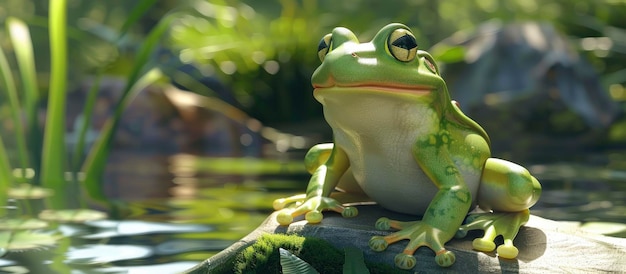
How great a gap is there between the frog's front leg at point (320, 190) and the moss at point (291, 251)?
8 cm

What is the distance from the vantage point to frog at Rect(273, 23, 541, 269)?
1.69 meters

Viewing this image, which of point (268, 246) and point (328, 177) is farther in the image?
point (328, 177)

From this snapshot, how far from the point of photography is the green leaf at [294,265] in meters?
1.58

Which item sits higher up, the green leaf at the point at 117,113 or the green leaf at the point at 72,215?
the green leaf at the point at 117,113

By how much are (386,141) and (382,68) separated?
0.20m

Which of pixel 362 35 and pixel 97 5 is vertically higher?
pixel 97 5

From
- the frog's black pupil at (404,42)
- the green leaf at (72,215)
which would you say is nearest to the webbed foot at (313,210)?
the frog's black pupil at (404,42)

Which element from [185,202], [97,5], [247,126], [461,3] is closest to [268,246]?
[185,202]

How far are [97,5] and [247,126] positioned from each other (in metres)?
8.98

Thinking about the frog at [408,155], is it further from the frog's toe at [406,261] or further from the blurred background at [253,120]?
the blurred background at [253,120]

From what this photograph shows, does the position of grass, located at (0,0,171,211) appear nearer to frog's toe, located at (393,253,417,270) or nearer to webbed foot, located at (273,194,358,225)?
webbed foot, located at (273,194,358,225)

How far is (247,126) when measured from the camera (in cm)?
710

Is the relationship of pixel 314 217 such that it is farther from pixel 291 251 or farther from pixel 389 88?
pixel 389 88

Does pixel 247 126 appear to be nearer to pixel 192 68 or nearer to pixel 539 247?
pixel 192 68
